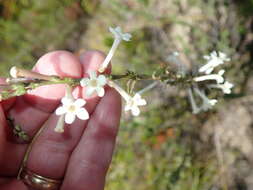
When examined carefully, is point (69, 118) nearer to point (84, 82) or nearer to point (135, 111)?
point (84, 82)

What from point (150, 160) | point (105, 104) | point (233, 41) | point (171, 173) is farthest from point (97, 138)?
point (233, 41)

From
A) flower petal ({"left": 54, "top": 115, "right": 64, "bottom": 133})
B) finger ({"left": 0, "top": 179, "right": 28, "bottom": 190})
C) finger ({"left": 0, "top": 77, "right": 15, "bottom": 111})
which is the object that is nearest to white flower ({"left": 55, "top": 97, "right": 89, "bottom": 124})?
flower petal ({"left": 54, "top": 115, "right": 64, "bottom": 133})

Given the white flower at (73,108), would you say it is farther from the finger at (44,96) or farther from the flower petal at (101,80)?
the finger at (44,96)

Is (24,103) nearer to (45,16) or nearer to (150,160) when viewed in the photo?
(150,160)

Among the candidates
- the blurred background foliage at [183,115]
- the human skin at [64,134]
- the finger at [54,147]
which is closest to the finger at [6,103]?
the human skin at [64,134]

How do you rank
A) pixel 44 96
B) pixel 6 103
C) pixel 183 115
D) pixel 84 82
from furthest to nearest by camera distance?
pixel 183 115 < pixel 44 96 < pixel 6 103 < pixel 84 82

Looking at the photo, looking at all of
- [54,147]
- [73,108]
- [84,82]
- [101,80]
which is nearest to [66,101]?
[73,108]
